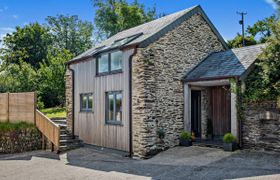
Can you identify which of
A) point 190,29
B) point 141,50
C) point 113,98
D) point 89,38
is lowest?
point 113,98

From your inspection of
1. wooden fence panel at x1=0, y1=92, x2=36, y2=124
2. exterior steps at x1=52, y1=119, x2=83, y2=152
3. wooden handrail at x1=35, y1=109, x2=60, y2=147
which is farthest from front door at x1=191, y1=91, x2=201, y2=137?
wooden fence panel at x1=0, y1=92, x2=36, y2=124

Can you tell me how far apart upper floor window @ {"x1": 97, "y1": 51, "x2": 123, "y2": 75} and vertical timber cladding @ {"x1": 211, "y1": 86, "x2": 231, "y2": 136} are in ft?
17.1

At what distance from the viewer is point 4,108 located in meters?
15.6

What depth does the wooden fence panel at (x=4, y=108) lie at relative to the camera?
1552 centimetres

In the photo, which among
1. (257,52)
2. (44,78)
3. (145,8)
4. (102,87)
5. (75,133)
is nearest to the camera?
(257,52)

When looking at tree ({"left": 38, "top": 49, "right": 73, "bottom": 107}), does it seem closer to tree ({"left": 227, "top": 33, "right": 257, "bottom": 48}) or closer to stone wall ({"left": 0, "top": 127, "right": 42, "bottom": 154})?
stone wall ({"left": 0, "top": 127, "right": 42, "bottom": 154})

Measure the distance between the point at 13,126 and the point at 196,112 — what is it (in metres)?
9.39

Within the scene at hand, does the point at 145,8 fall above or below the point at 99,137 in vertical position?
above

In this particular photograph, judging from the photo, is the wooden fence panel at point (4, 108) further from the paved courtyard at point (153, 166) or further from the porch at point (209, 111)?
the porch at point (209, 111)

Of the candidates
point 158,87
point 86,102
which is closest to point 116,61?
point 158,87

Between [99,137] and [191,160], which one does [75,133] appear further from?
[191,160]

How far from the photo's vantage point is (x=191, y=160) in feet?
34.0

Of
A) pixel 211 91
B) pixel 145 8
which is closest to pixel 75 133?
pixel 211 91

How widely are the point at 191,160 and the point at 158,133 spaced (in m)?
2.10
